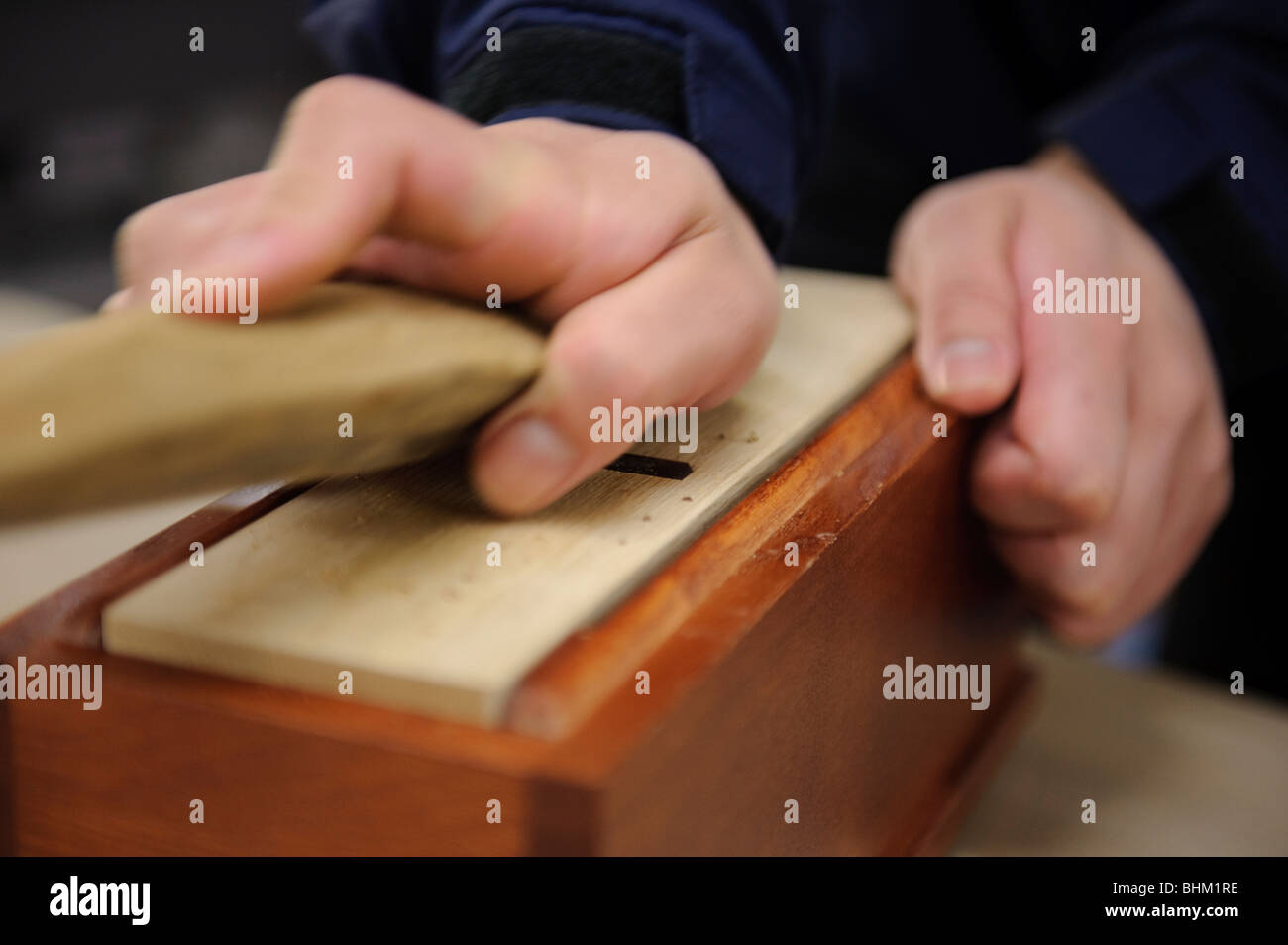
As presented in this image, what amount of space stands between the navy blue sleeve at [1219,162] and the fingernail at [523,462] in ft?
1.52

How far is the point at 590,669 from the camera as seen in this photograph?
345 mm

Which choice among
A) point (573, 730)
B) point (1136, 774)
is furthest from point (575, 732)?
point (1136, 774)

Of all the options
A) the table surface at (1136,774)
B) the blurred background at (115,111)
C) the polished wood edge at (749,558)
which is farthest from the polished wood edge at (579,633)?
the blurred background at (115,111)

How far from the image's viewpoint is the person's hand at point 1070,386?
581 mm

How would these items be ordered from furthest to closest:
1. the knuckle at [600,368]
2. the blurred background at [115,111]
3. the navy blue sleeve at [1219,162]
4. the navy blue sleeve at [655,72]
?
the blurred background at [115,111]
the navy blue sleeve at [1219,162]
the navy blue sleeve at [655,72]
the knuckle at [600,368]

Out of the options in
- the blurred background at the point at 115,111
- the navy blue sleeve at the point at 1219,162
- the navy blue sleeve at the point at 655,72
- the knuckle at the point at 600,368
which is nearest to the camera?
the knuckle at the point at 600,368

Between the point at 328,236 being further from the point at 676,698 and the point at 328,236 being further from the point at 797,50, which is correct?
the point at 797,50

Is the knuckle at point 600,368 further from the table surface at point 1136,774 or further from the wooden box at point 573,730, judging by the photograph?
the table surface at point 1136,774

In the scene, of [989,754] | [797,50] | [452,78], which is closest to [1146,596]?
[989,754]

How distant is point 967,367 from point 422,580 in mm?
322

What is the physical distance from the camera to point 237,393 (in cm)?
30

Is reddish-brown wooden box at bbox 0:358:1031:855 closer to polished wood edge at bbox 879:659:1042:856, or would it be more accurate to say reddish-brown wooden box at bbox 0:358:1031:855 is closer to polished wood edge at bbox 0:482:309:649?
polished wood edge at bbox 0:482:309:649

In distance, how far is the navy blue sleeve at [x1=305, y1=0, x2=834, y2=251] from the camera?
0.55 meters
